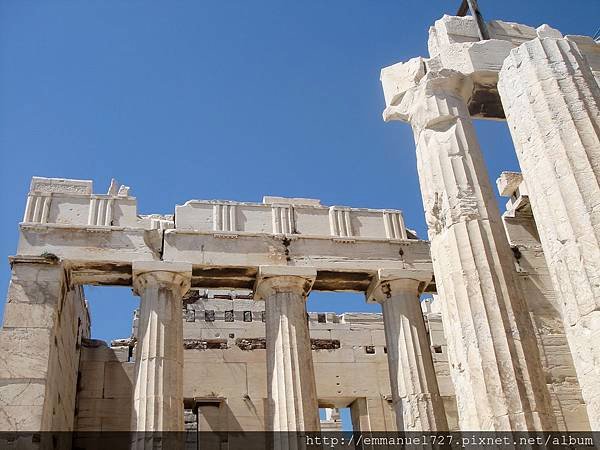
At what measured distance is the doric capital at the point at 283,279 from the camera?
16.2m

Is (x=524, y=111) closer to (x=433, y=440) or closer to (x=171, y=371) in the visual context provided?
(x=433, y=440)

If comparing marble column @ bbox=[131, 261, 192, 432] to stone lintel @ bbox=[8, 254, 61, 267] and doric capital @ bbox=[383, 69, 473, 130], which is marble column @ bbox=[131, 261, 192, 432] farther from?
doric capital @ bbox=[383, 69, 473, 130]

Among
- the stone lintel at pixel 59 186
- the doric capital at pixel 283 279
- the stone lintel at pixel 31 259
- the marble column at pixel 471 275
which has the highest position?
the stone lintel at pixel 59 186

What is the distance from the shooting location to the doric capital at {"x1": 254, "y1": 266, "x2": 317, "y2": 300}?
53.0 ft

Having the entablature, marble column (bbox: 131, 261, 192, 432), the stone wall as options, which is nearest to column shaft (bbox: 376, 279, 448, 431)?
the entablature

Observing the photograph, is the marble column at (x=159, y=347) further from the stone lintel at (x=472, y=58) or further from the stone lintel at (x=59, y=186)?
the stone lintel at (x=472, y=58)

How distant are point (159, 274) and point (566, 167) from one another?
391 inches

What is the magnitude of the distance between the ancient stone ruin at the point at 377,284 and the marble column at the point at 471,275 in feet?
0.09

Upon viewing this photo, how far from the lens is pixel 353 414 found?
768 inches

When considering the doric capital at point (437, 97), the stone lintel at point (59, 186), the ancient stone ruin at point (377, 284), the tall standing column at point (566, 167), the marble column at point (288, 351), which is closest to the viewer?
the tall standing column at point (566, 167)

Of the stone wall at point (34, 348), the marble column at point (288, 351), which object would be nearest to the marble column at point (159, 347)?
the stone wall at point (34, 348)

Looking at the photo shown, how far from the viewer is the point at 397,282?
16.9 m

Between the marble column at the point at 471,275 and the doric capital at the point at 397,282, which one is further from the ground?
the doric capital at the point at 397,282

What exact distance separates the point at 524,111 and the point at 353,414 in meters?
12.5
